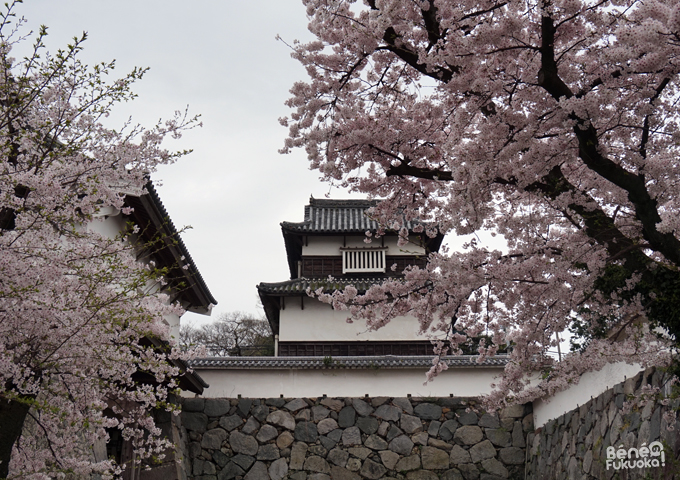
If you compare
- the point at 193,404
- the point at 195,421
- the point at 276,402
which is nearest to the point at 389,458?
the point at 276,402

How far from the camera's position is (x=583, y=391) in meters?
7.56

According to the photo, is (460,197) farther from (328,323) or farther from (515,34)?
(328,323)

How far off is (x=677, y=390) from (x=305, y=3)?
4383 mm

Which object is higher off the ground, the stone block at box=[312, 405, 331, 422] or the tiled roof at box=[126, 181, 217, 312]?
the tiled roof at box=[126, 181, 217, 312]

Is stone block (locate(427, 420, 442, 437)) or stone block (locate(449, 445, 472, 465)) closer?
stone block (locate(449, 445, 472, 465))

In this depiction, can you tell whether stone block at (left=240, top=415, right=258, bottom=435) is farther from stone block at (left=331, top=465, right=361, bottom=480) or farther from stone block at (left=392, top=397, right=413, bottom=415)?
stone block at (left=392, top=397, right=413, bottom=415)

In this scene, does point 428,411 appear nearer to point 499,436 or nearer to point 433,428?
point 433,428

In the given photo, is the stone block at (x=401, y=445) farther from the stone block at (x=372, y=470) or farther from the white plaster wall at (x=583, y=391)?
the white plaster wall at (x=583, y=391)

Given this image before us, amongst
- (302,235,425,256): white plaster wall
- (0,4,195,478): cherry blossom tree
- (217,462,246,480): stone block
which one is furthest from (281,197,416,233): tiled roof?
(0,4,195,478): cherry blossom tree

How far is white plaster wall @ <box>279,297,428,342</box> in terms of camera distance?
12719 millimetres

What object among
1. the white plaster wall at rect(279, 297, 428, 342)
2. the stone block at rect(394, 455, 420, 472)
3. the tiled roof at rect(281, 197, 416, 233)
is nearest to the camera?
the stone block at rect(394, 455, 420, 472)

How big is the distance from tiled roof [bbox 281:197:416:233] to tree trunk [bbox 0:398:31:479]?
1071 centimetres

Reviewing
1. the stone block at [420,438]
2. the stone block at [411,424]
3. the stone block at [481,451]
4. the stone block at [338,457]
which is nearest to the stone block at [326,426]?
the stone block at [338,457]

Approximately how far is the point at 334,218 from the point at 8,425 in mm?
11867
